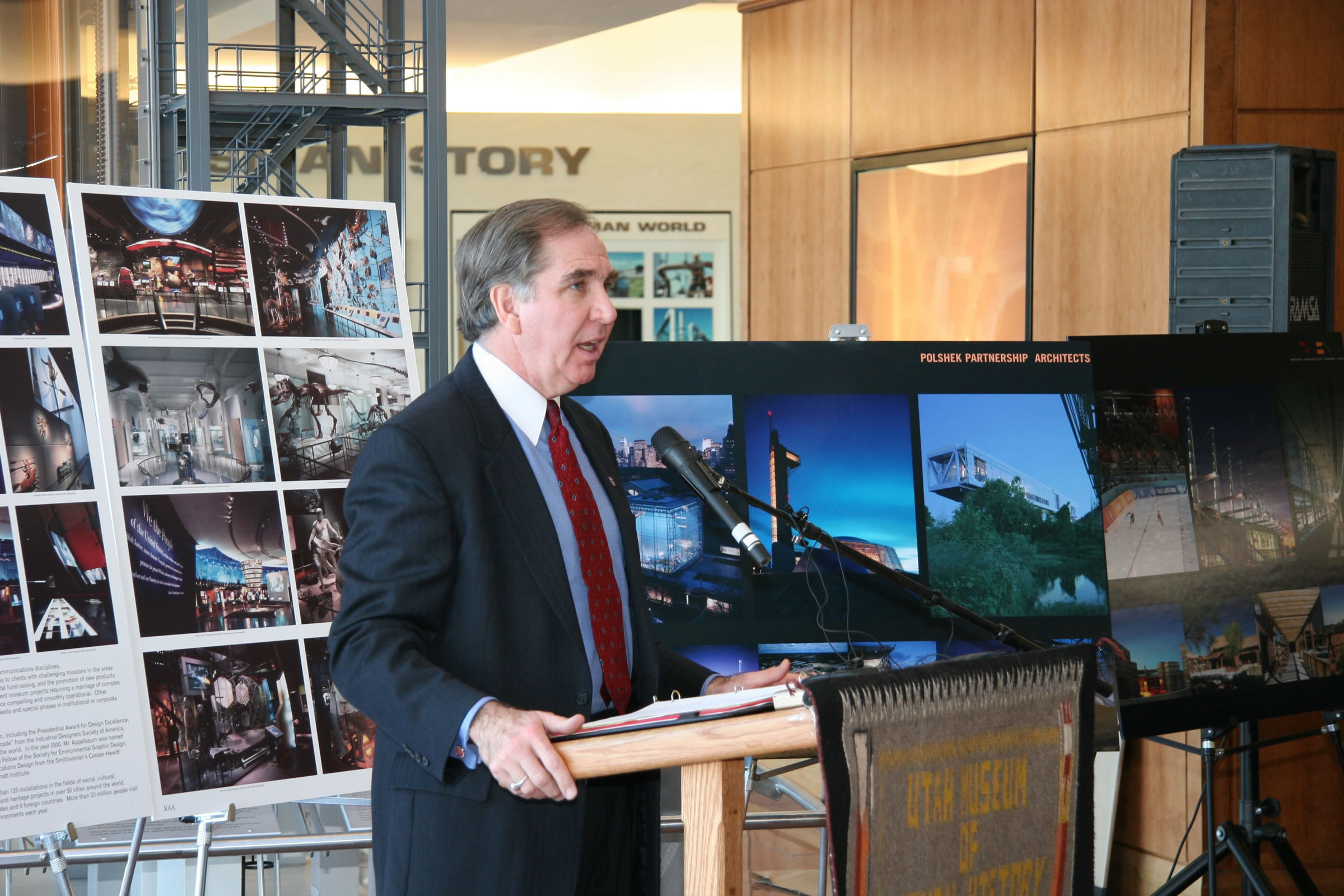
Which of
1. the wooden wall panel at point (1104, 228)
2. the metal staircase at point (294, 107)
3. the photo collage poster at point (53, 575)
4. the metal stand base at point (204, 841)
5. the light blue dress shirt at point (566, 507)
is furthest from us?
the wooden wall panel at point (1104, 228)

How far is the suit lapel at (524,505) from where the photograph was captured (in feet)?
5.02

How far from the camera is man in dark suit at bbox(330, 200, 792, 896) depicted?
1438mm

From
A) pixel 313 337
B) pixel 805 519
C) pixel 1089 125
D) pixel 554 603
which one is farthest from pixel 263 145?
pixel 1089 125

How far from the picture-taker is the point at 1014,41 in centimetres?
507

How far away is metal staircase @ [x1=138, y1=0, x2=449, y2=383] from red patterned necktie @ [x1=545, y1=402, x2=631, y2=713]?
1144 mm

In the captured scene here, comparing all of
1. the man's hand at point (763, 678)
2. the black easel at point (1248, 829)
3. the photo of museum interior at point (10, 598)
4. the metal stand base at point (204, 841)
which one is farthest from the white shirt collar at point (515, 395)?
the black easel at point (1248, 829)

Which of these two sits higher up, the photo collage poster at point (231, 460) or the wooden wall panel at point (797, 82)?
the wooden wall panel at point (797, 82)

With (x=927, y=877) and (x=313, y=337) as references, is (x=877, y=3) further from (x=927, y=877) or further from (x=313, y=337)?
(x=927, y=877)

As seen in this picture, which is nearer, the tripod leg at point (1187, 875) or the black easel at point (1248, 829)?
the black easel at point (1248, 829)

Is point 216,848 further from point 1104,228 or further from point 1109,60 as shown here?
point 1109,60

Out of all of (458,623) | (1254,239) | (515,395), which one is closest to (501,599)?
(458,623)

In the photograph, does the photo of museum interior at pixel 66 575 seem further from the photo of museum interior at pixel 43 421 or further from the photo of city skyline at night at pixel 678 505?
the photo of city skyline at night at pixel 678 505

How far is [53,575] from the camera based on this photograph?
2.00 m

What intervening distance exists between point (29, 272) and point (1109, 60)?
3857 millimetres
